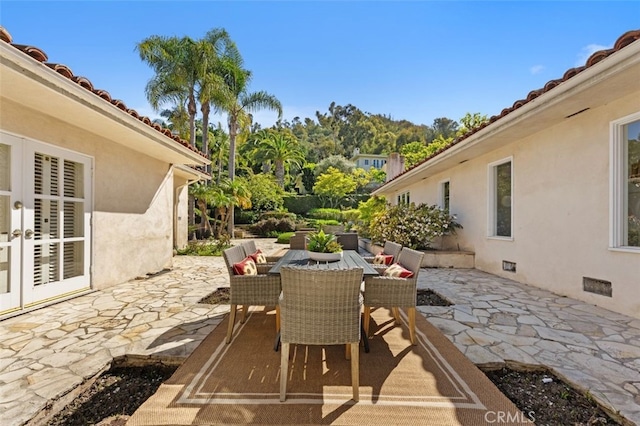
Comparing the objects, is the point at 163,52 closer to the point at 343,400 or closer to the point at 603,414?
the point at 343,400

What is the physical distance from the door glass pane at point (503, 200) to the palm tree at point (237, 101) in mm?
12454

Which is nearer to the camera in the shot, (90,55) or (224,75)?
(90,55)

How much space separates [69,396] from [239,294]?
1513 millimetres

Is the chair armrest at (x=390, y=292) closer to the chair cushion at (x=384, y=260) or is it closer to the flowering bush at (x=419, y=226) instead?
the chair cushion at (x=384, y=260)

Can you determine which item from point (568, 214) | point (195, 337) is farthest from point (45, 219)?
point (568, 214)

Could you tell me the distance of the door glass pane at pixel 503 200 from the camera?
6.75m

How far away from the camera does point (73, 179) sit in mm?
5023

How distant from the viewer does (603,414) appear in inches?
82.5

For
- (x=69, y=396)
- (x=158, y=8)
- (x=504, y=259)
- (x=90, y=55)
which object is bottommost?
(x=69, y=396)

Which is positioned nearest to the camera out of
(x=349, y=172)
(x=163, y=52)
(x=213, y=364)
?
(x=213, y=364)

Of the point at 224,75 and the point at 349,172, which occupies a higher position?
the point at 224,75

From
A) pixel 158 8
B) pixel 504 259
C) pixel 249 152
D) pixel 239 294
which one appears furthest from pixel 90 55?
pixel 249 152

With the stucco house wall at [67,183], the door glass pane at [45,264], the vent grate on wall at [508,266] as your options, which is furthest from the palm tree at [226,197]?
the vent grate on wall at [508,266]

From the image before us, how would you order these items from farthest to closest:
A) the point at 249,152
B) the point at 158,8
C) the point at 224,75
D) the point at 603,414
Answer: the point at 249,152
the point at 224,75
the point at 158,8
the point at 603,414
